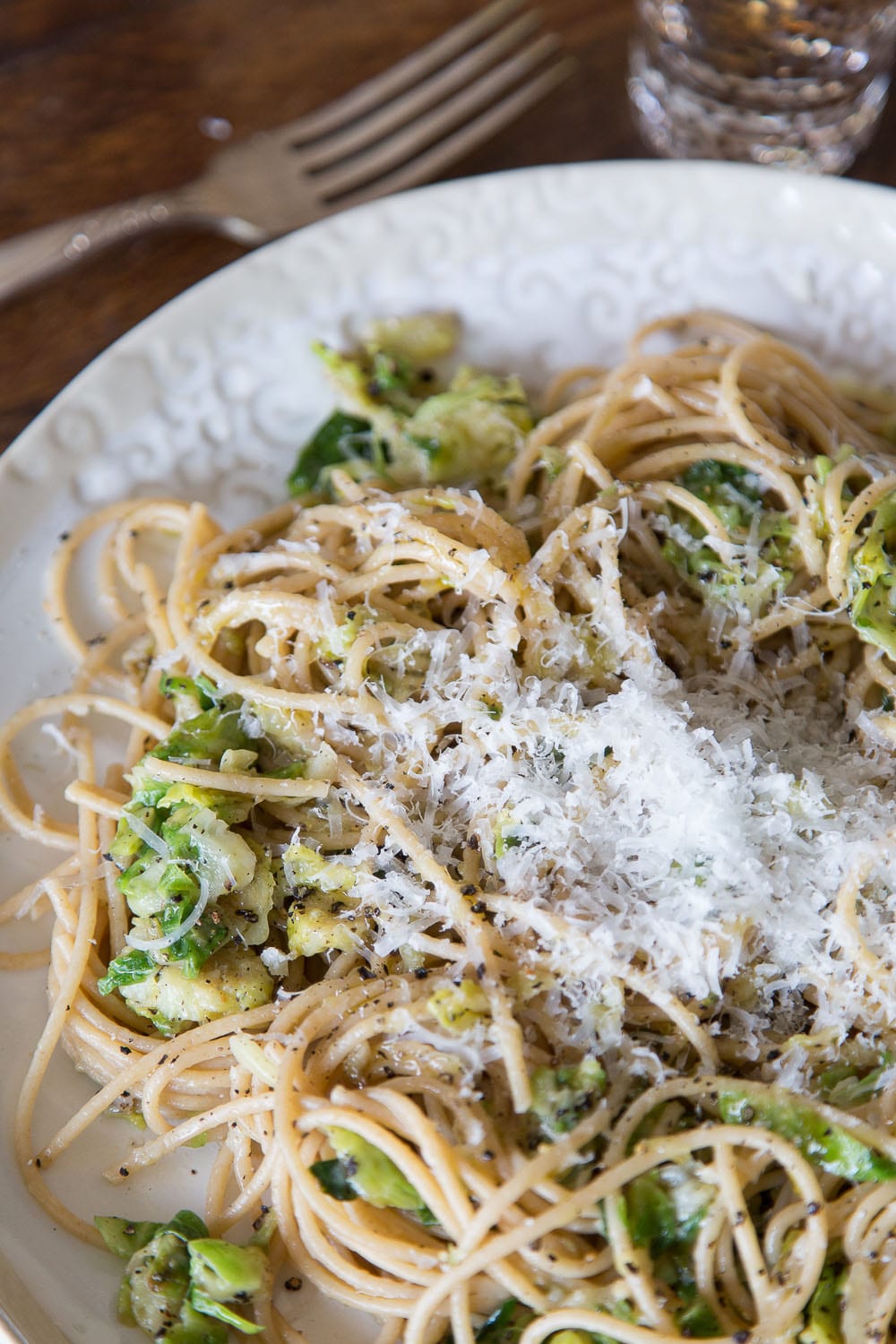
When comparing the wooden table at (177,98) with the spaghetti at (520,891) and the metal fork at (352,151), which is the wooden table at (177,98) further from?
the spaghetti at (520,891)

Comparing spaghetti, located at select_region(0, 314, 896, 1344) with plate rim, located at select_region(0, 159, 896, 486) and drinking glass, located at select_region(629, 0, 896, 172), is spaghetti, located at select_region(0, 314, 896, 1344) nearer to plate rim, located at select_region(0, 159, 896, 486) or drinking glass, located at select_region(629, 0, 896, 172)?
plate rim, located at select_region(0, 159, 896, 486)

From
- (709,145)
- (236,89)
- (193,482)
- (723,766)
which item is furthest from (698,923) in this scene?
(236,89)

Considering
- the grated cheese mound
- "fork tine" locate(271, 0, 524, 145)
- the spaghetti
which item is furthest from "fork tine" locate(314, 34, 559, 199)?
the grated cheese mound

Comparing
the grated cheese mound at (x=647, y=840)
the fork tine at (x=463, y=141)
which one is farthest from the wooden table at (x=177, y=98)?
the grated cheese mound at (x=647, y=840)

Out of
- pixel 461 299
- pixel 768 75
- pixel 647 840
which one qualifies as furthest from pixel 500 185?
pixel 647 840

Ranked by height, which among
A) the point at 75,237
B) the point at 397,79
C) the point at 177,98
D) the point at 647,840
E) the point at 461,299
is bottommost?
the point at 647,840

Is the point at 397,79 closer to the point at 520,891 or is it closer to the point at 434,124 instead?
the point at 434,124
